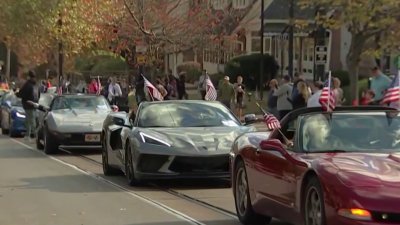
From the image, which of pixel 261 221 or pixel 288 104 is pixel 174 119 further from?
pixel 288 104

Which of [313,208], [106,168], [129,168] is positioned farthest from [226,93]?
[313,208]

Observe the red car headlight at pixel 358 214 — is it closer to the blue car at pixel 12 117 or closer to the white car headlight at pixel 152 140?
the white car headlight at pixel 152 140

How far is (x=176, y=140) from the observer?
12727 millimetres

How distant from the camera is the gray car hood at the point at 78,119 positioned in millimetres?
19422

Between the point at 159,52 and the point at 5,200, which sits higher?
the point at 159,52

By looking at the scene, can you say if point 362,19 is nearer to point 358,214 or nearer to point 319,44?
point 358,214

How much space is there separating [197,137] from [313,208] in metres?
5.50

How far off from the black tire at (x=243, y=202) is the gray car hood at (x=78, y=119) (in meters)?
9.97

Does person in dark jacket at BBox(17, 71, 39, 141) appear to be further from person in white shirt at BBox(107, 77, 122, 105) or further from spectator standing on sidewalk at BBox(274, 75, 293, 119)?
person in white shirt at BBox(107, 77, 122, 105)

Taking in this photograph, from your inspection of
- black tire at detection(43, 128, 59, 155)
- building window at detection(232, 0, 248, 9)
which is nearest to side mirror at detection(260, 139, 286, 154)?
black tire at detection(43, 128, 59, 155)

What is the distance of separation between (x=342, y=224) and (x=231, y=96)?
22.3m

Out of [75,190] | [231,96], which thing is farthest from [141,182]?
[231,96]

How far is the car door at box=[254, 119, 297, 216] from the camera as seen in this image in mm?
8031

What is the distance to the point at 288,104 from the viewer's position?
21297 mm
